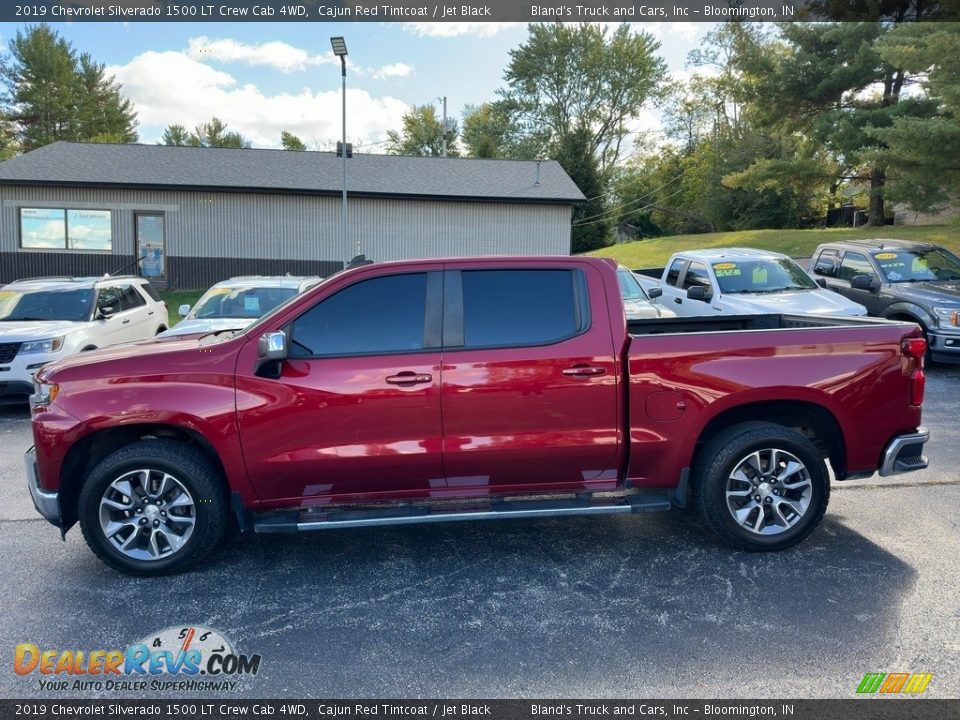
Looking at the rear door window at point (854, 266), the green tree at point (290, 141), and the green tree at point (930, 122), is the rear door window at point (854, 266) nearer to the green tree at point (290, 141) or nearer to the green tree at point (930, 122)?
the green tree at point (930, 122)

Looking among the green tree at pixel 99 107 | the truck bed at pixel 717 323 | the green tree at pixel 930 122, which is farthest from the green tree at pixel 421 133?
the truck bed at pixel 717 323

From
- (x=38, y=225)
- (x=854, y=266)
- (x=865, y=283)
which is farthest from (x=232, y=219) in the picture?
(x=865, y=283)

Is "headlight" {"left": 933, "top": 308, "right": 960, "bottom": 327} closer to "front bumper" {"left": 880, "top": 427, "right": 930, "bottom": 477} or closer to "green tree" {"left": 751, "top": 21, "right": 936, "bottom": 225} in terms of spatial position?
"front bumper" {"left": 880, "top": 427, "right": 930, "bottom": 477}

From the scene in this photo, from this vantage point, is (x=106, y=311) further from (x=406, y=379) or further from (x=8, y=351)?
(x=406, y=379)

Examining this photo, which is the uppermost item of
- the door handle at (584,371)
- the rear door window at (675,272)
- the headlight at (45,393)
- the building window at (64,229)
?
the building window at (64,229)

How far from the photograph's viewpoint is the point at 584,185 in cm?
4462

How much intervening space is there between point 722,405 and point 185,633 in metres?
3.37

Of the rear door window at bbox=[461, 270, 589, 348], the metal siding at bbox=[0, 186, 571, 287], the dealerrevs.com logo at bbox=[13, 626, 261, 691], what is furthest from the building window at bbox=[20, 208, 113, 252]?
the dealerrevs.com logo at bbox=[13, 626, 261, 691]

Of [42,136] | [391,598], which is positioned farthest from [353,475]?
[42,136]

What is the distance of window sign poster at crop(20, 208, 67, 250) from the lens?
79.2 feet

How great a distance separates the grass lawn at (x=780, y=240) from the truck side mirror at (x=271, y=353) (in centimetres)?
2139

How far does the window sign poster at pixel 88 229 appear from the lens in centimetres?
2423

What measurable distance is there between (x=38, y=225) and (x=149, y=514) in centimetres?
2343

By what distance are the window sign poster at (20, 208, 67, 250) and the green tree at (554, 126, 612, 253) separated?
2699cm
